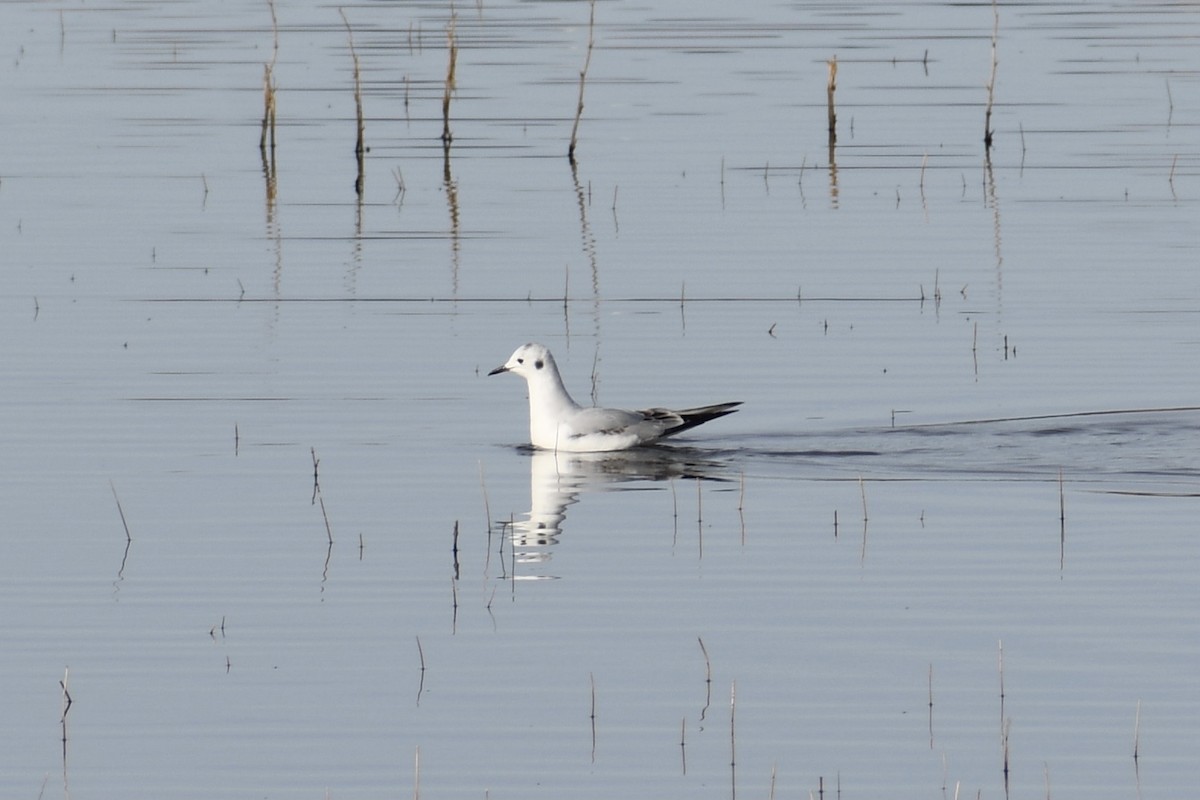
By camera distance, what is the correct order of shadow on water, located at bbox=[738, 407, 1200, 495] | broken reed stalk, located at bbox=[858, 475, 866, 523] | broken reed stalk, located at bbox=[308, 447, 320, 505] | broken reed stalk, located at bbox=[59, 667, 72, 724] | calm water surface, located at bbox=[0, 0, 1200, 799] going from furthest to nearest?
shadow on water, located at bbox=[738, 407, 1200, 495] < broken reed stalk, located at bbox=[308, 447, 320, 505] < broken reed stalk, located at bbox=[858, 475, 866, 523] < broken reed stalk, located at bbox=[59, 667, 72, 724] < calm water surface, located at bbox=[0, 0, 1200, 799]

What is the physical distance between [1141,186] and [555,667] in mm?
16666

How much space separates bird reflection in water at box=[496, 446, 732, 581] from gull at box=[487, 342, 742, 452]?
0.28ft

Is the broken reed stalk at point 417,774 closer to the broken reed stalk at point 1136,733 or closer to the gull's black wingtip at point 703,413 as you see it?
the broken reed stalk at point 1136,733

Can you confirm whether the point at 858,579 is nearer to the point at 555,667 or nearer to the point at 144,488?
the point at 555,667

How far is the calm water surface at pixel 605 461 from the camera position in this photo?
8.38m

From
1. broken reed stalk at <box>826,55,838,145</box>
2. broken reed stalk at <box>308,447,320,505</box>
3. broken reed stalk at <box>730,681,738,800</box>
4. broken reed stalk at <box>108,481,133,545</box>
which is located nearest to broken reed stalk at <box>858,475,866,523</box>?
broken reed stalk at <box>308,447,320,505</box>

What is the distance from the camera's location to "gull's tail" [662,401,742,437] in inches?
552

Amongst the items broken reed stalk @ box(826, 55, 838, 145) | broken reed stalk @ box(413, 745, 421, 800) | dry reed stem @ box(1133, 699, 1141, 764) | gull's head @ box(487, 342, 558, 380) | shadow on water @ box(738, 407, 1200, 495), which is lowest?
broken reed stalk @ box(413, 745, 421, 800)

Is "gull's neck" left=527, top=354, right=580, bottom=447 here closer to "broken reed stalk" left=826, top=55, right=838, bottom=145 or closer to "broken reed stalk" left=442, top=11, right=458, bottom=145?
"broken reed stalk" left=442, top=11, right=458, bottom=145

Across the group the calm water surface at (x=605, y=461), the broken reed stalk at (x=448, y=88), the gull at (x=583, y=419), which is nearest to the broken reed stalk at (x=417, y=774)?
the calm water surface at (x=605, y=461)

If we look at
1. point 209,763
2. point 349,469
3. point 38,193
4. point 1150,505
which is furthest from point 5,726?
point 38,193

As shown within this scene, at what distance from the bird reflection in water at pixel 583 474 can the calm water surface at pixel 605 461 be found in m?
0.05

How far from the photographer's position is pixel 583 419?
14070 mm

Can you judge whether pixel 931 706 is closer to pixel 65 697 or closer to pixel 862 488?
pixel 65 697
